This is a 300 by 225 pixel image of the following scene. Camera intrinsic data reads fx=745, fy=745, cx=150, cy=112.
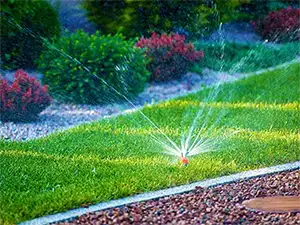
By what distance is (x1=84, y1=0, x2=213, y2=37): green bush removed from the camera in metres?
11.4

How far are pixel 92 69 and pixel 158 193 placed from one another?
3.32 m

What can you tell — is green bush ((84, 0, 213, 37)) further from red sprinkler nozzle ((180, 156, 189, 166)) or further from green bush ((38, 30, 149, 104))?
red sprinkler nozzle ((180, 156, 189, 166))

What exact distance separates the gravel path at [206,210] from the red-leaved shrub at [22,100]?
8.96ft

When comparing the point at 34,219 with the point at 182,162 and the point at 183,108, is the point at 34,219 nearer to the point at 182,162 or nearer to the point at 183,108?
the point at 182,162

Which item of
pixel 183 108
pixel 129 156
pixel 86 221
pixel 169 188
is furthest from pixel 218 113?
pixel 86 221

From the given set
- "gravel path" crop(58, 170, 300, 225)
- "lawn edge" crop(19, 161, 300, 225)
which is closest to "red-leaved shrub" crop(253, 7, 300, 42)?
"lawn edge" crop(19, 161, 300, 225)

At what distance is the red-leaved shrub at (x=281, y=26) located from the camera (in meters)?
12.8

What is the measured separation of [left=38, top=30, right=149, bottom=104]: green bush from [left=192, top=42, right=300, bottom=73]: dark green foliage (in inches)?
64.3

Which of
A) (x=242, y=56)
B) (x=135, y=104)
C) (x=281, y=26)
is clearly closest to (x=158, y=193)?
(x=135, y=104)

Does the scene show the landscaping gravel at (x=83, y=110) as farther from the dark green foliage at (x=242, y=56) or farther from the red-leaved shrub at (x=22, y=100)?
the dark green foliage at (x=242, y=56)

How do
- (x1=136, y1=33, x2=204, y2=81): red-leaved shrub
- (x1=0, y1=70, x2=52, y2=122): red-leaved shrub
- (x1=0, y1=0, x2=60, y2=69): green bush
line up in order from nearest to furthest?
(x1=0, y1=70, x2=52, y2=122): red-leaved shrub < (x1=0, y1=0, x2=60, y2=69): green bush < (x1=136, y1=33, x2=204, y2=81): red-leaved shrub

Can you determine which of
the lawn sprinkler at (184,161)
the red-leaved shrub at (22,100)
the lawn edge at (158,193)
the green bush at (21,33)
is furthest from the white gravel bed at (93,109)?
the lawn edge at (158,193)

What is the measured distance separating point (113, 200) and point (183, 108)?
9.88 feet

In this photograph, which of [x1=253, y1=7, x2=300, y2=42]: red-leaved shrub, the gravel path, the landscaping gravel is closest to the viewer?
the gravel path
